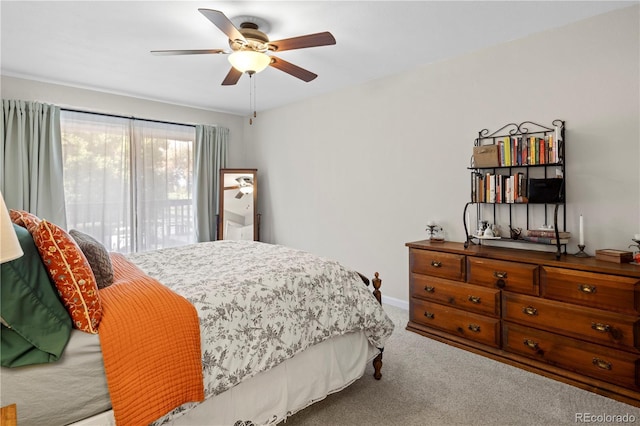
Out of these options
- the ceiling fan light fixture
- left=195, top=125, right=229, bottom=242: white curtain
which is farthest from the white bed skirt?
left=195, top=125, right=229, bottom=242: white curtain

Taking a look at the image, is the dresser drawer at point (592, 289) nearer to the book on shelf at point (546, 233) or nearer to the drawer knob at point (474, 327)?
the book on shelf at point (546, 233)

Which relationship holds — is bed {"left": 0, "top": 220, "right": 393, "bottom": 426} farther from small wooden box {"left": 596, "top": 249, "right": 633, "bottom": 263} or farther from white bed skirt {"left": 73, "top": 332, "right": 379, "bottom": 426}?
small wooden box {"left": 596, "top": 249, "right": 633, "bottom": 263}

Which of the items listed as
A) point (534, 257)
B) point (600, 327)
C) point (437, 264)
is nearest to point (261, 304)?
point (437, 264)

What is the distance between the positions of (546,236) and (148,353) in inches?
108

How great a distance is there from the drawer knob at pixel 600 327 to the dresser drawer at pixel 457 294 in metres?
0.59

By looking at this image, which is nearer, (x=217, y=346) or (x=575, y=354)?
(x=217, y=346)

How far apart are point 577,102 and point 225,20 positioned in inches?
101

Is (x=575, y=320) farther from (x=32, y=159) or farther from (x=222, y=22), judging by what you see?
(x=32, y=159)

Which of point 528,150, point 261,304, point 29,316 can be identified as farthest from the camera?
point 528,150

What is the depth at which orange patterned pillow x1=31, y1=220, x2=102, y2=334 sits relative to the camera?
1.33 metres

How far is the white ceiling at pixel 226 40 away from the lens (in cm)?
239

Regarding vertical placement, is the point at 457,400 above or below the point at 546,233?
below

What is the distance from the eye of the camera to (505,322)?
2.63 meters

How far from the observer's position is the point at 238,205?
5258 millimetres
